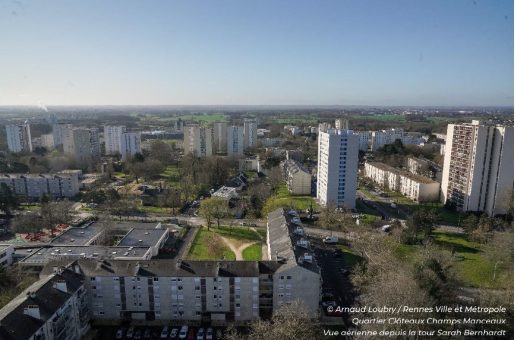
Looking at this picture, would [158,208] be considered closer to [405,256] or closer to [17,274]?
[17,274]

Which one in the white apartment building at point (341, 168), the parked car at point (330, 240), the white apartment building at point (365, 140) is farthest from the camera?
the white apartment building at point (365, 140)

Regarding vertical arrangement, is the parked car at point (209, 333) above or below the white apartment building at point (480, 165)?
below

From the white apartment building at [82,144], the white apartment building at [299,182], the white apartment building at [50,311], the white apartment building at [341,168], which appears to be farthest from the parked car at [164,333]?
the white apartment building at [82,144]

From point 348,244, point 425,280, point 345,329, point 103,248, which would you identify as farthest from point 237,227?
point 425,280

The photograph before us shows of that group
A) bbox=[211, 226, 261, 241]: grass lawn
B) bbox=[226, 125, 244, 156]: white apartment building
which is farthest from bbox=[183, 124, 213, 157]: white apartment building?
bbox=[211, 226, 261, 241]: grass lawn

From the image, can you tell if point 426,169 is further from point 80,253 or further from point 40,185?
point 40,185

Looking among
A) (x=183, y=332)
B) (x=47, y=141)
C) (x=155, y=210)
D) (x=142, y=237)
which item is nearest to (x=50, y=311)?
(x=183, y=332)

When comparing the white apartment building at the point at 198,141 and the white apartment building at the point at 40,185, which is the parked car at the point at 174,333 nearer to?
the white apartment building at the point at 40,185
